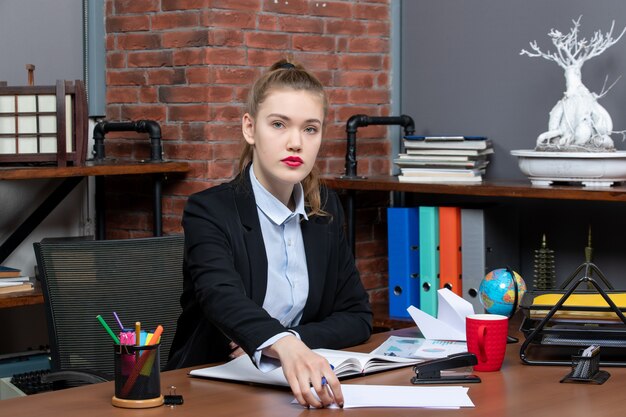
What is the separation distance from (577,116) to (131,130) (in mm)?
1468

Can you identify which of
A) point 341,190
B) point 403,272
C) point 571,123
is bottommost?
point 403,272

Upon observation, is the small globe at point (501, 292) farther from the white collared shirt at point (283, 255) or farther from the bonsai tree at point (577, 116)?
the bonsai tree at point (577, 116)

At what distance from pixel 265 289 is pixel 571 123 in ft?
4.47

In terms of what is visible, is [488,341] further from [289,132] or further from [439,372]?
[289,132]

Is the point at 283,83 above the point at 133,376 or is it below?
above

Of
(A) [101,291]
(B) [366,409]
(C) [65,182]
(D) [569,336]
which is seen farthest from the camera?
Result: (C) [65,182]

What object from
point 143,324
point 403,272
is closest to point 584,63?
point 403,272

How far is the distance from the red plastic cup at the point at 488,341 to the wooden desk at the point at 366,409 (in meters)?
0.02

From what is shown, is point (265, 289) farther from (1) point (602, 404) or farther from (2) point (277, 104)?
(1) point (602, 404)

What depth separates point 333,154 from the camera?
145 inches

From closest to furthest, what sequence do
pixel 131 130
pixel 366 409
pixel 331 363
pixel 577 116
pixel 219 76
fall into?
pixel 366 409
pixel 331 363
pixel 577 116
pixel 219 76
pixel 131 130

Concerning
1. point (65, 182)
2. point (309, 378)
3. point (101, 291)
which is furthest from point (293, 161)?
point (65, 182)

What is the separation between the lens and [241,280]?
6.66ft

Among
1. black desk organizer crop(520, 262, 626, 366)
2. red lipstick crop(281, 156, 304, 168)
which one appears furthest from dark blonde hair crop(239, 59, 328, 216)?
black desk organizer crop(520, 262, 626, 366)
